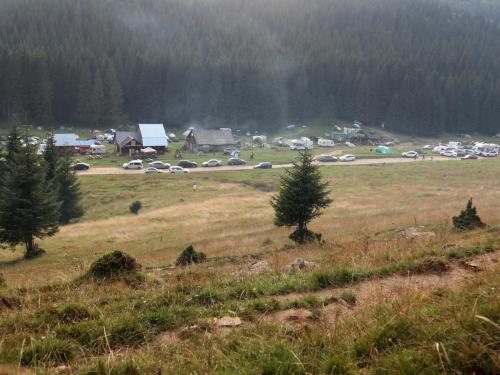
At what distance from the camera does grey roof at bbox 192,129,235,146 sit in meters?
88.3

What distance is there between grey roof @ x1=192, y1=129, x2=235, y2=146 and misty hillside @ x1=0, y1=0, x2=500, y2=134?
2457 centimetres

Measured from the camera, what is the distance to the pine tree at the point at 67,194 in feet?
137

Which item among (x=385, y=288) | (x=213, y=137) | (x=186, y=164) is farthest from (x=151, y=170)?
(x=385, y=288)

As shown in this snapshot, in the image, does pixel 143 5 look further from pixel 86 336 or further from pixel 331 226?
pixel 86 336

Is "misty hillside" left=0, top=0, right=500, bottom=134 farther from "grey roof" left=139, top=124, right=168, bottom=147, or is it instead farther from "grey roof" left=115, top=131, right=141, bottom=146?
"grey roof" left=139, top=124, right=168, bottom=147

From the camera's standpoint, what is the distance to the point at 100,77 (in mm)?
108562

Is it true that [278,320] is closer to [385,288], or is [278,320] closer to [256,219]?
[385,288]

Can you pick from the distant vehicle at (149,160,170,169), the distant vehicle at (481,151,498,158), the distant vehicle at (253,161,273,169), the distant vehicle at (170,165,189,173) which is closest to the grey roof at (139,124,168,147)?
the distant vehicle at (149,160,170,169)

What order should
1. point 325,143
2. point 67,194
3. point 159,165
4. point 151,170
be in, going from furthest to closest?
1. point 325,143
2. point 159,165
3. point 151,170
4. point 67,194

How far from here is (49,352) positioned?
17.0 ft

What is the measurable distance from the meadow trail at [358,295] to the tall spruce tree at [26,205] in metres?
26.2

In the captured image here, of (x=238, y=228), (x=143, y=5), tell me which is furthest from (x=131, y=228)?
(x=143, y=5)

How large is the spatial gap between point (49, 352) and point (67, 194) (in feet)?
134

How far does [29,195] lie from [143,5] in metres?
163
